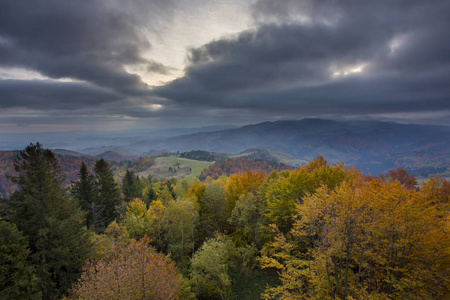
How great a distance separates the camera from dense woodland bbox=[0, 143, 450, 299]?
14.2 meters

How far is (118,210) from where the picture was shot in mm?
40250

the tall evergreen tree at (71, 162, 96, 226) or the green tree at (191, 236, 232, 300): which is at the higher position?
the tall evergreen tree at (71, 162, 96, 226)

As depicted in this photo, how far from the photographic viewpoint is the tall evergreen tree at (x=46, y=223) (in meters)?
20.6

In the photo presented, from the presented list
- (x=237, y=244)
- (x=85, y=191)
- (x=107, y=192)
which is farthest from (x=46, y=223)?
(x=237, y=244)

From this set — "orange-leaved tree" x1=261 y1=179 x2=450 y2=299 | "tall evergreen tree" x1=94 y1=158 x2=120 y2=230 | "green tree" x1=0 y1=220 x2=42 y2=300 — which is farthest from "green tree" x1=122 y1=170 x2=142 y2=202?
"orange-leaved tree" x1=261 y1=179 x2=450 y2=299

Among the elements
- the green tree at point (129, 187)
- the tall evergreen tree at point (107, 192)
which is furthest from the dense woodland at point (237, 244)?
the green tree at point (129, 187)

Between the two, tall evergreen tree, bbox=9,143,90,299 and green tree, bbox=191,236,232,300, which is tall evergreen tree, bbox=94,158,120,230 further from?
green tree, bbox=191,236,232,300

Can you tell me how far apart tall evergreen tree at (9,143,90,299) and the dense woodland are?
0.11 meters

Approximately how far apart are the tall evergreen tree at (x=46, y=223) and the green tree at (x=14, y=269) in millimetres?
1596

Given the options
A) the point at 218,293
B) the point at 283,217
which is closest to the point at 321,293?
the point at 283,217

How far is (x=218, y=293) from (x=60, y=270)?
19.4 m

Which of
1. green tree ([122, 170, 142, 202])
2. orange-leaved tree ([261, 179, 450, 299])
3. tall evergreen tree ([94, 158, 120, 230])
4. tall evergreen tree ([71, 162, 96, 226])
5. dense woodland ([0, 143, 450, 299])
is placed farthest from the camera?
green tree ([122, 170, 142, 202])

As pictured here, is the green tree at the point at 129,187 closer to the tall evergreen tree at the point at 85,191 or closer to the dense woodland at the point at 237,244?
the dense woodland at the point at 237,244

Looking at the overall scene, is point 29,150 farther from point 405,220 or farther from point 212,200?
point 405,220
